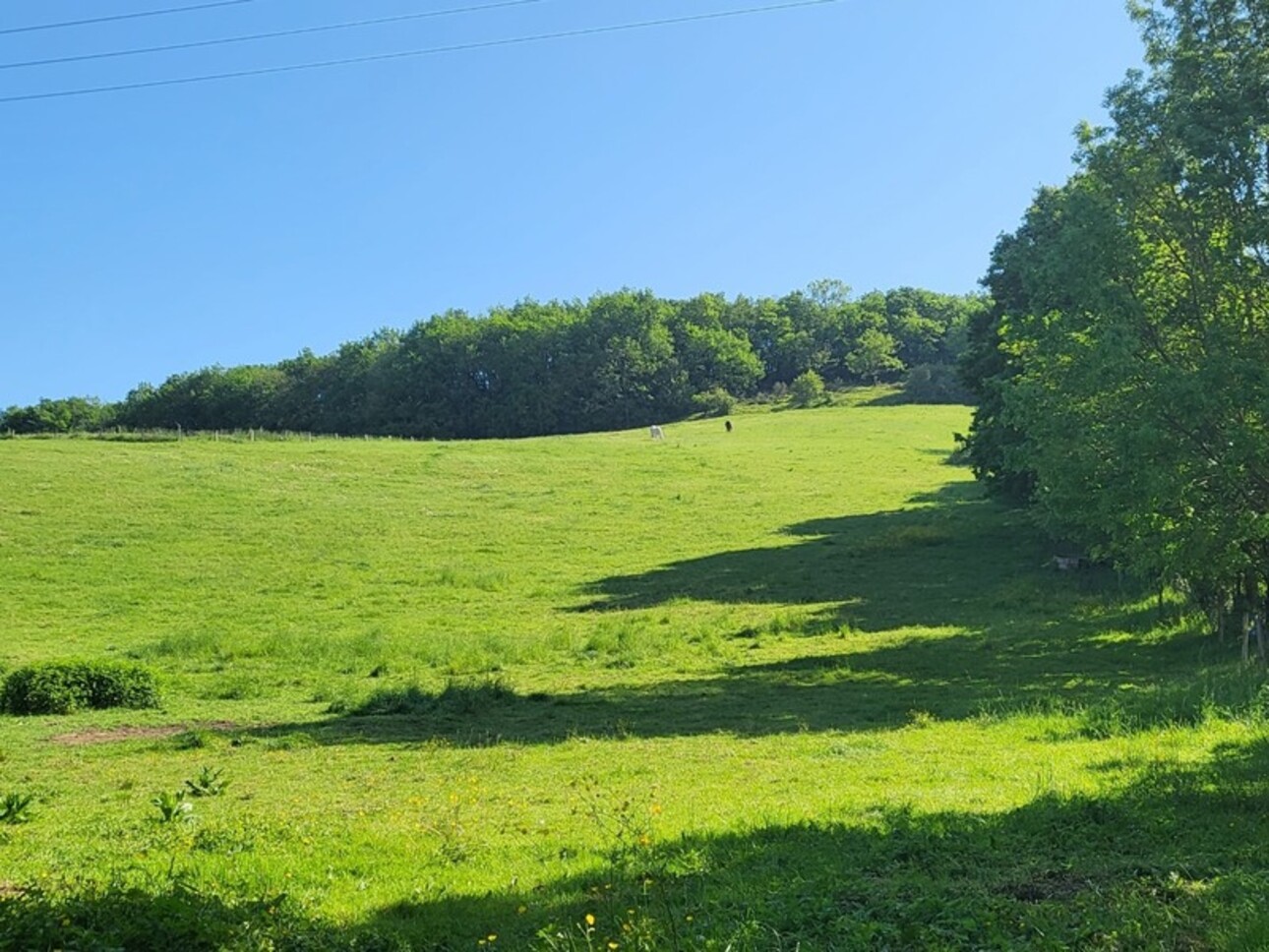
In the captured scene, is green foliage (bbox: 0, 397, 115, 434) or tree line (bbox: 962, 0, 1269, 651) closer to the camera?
tree line (bbox: 962, 0, 1269, 651)

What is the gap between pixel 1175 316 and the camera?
1967 cm

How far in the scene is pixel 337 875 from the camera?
8.12 metres

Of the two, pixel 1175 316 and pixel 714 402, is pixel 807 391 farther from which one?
pixel 1175 316

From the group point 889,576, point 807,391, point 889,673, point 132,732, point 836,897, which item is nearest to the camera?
point 836,897

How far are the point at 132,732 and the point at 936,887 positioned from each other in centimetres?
1511

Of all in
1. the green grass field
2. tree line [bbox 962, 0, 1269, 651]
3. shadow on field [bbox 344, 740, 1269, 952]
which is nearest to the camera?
shadow on field [bbox 344, 740, 1269, 952]

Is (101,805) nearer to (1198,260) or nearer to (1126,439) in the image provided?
(1126,439)

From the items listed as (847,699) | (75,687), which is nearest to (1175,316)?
(847,699)

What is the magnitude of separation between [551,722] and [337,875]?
29.6 ft

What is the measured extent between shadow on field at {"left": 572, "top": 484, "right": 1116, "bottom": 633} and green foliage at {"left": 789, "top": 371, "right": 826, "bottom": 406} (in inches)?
2765

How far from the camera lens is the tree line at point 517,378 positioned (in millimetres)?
125188

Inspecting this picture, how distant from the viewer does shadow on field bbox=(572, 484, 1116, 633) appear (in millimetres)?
29766

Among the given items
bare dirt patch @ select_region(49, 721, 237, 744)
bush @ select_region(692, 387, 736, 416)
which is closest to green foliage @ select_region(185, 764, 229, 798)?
bare dirt patch @ select_region(49, 721, 237, 744)

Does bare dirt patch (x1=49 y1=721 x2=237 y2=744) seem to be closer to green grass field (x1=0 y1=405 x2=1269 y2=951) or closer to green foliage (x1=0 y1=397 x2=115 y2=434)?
green grass field (x1=0 y1=405 x2=1269 y2=951)
